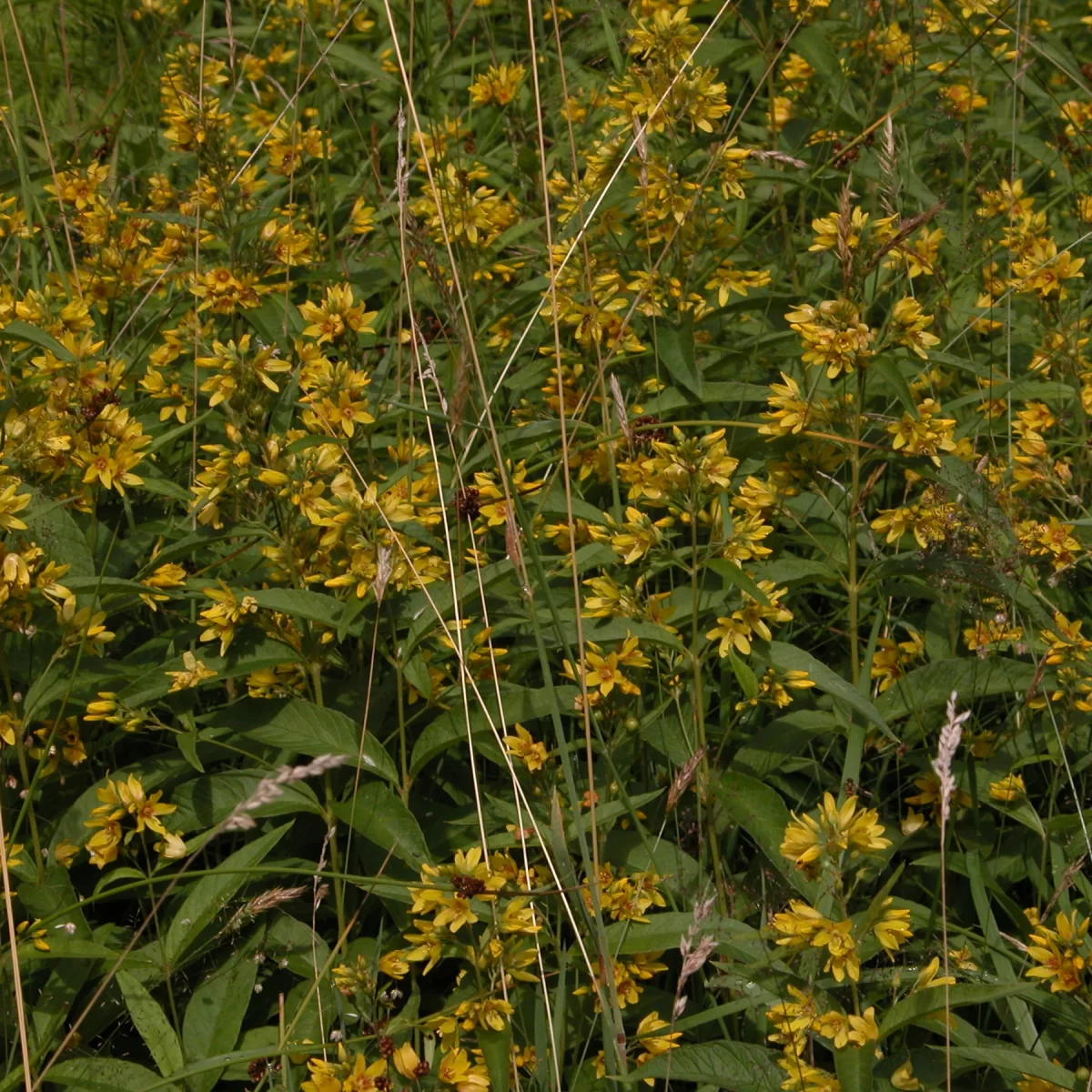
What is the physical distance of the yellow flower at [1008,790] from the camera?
2.21 m

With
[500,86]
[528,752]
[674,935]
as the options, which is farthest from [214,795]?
[500,86]

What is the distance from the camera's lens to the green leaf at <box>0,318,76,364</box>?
8.14 feet

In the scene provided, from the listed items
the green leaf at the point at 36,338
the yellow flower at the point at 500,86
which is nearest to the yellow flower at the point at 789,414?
the green leaf at the point at 36,338

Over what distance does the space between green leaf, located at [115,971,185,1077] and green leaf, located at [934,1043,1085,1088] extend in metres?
1.09

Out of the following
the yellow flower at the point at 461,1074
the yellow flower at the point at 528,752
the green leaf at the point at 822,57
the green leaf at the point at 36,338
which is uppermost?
the green leaf at the point at 822,57

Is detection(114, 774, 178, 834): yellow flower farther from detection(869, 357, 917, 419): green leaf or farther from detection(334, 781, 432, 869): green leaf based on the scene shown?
detection(869, 357, 917, 419): green leaf

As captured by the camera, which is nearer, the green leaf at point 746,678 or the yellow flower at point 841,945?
the yellow flower at point 841,945

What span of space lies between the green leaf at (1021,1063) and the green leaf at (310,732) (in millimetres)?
914

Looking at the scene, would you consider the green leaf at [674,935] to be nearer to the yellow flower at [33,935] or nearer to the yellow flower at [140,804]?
the yellow flower at [140,804]

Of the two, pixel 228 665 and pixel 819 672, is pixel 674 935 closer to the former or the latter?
pixel 819 672

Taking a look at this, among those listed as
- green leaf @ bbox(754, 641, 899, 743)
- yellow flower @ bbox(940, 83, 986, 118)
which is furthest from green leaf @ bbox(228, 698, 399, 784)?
yellow flower @ bbox(940, 83, 986, 118)

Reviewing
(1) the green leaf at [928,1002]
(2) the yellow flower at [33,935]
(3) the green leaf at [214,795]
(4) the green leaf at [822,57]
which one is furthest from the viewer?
(4) the green leaf at [822,57]

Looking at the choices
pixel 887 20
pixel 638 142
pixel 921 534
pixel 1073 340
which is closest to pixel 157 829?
pixel 921 534

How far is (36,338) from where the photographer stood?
2.48 m
